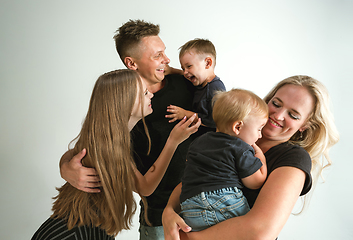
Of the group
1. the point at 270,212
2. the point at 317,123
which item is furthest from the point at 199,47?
the point at 270,212

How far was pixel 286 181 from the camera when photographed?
3.87ft

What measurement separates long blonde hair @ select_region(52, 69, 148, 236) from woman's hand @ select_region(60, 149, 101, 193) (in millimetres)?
41

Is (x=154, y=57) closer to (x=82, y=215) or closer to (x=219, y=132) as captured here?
(x=219, y=132)

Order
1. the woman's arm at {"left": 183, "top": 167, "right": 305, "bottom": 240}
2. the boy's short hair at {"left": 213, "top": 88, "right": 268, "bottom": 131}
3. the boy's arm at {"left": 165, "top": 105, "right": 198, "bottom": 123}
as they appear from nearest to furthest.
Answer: the woman's arm at {"left": 183, "top": 167, "right": 305, "bottom": 240}, the boy's short hair at {"left": 213, "top": 88, "right": 268, "bottom": 131}, the boy's arm at {"left": 165, "top": 105, "right": 198, "bottom": 123}

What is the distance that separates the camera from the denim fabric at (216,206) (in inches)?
50.0

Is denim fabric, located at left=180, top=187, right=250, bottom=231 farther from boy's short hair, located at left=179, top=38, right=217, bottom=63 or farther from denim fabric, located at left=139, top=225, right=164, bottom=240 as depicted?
boy's short hair, located at left=179, top=38, right=217, bottom=63

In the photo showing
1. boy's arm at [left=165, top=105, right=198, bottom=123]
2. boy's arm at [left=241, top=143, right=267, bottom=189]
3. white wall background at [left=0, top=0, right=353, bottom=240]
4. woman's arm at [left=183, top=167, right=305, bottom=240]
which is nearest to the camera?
woman's arm at [left=183, top=167, right=305, bottom=240]

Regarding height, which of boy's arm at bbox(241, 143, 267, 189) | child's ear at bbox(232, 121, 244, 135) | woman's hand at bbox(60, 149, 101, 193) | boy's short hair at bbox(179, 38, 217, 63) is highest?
boy's short hair at bbox(179, 38, 217, 63)

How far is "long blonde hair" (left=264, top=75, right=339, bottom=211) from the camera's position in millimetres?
1423

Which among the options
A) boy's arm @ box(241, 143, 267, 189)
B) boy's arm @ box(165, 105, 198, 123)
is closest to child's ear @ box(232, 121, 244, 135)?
boy's arm @ box(241, 143, 267, 189)

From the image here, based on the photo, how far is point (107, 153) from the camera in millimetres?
1579

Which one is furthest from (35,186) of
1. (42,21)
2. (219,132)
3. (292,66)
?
(292,66)

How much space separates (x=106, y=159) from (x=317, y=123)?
1.20m

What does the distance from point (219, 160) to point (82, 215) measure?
33.8 inches
